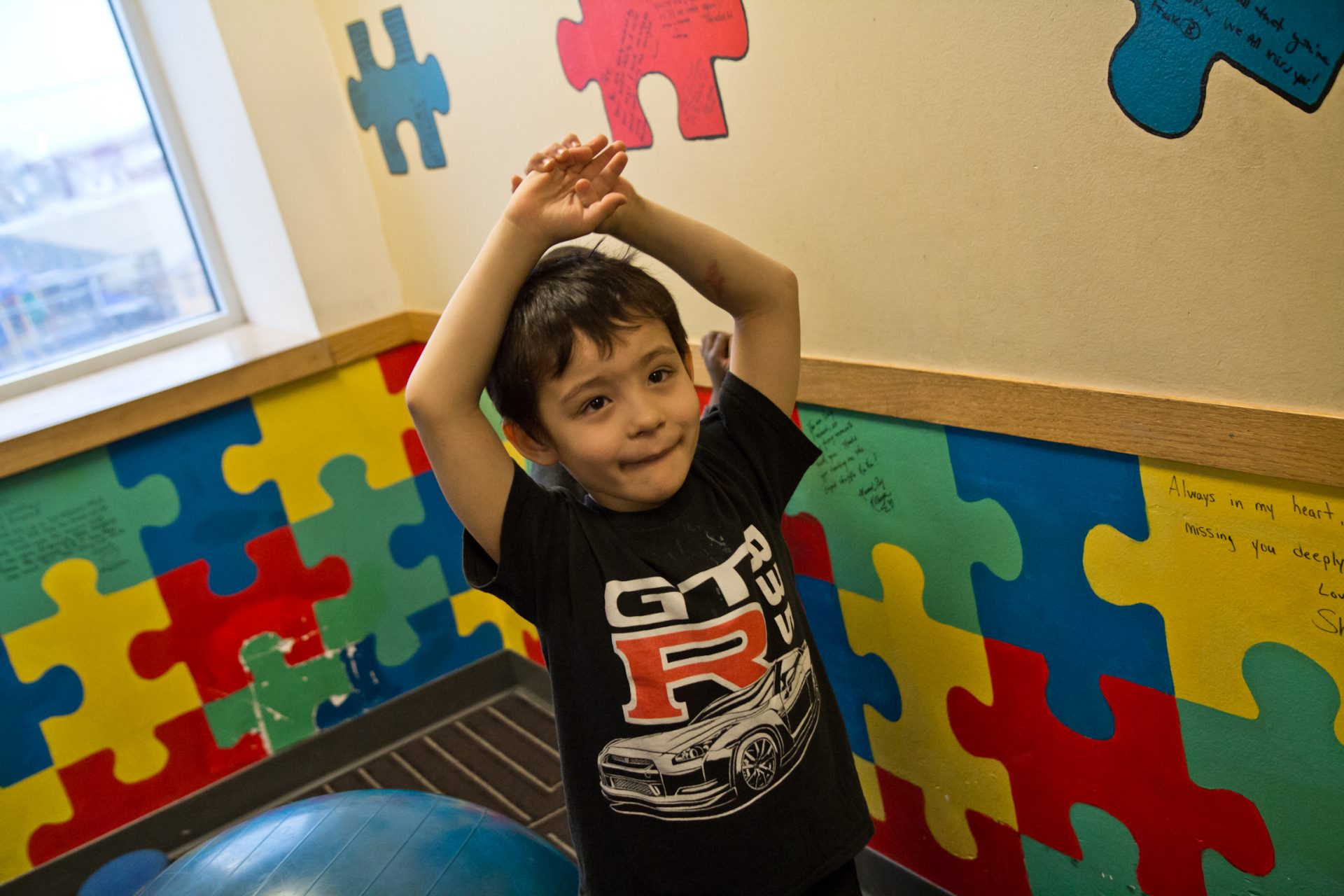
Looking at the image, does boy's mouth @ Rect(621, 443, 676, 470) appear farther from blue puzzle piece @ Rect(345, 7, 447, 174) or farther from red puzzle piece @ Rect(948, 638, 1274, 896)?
blue puzzle piece @ Rect(345, 7, 447, 174)

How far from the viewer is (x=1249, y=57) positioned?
937 mm

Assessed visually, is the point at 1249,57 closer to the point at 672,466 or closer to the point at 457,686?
the point at 672,466

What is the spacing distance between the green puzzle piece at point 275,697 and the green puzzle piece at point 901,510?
1306mm

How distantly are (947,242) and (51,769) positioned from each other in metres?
1.95

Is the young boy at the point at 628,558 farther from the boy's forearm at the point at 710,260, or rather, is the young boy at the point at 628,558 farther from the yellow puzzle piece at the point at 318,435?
the yellow puzzle piece at the point at 318,435

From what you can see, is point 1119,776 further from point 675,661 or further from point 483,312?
point 483,312

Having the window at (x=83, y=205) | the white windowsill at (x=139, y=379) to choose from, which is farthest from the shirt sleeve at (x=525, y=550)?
the window at (x=83, y=205)


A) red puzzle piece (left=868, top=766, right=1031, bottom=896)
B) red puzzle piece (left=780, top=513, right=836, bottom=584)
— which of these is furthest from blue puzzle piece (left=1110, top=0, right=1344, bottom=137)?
red puzzle piece (left=868, top=766, right=1031, bottom=896)

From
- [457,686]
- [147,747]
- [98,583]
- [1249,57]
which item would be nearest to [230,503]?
[98,583]

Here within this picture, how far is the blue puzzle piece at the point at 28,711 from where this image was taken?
203 centimetres

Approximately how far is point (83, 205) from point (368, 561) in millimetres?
1043

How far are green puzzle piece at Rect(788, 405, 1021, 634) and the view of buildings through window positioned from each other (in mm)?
1746

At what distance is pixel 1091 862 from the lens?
1412 mm

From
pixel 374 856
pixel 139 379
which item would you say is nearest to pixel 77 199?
pixel 139 379
